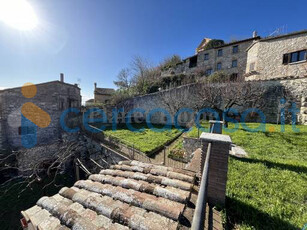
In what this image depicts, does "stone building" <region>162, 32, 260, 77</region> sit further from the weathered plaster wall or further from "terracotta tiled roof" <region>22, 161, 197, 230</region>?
"terracotta tiled roof" <region>22, 161, 197, 230</region>

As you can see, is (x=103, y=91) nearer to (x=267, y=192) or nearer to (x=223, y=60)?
(x=223, y=60)

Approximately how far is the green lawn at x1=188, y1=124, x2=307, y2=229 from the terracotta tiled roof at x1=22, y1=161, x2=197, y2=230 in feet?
3.13

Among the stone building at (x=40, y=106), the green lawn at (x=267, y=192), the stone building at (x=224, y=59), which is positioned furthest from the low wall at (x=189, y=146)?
the stone building at (x=224, y=59)

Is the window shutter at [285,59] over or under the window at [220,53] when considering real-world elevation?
under

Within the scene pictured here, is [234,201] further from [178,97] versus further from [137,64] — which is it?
[137,64]

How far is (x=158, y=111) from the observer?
57.8 feet

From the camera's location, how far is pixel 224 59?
20750 mm

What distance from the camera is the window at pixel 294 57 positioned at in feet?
42.2

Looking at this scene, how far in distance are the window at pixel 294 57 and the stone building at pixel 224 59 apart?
4.81 m

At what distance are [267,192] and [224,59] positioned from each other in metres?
22.7

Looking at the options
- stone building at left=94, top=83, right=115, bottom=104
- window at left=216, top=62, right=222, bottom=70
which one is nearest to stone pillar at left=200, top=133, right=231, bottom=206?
window at left=216, top=62, right=222, bottom=70

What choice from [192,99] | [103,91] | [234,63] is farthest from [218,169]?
[103,91]

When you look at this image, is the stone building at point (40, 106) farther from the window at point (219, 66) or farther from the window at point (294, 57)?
the window at point (294, 57)

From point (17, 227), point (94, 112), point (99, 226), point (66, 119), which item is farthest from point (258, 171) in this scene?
point (94, 112)
